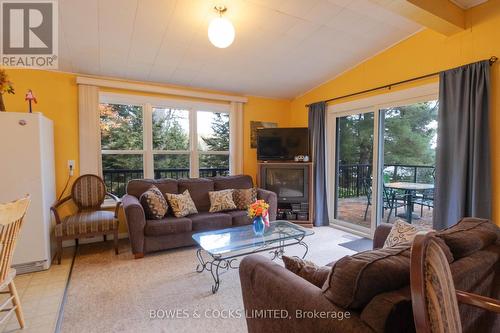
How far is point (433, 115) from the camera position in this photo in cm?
300

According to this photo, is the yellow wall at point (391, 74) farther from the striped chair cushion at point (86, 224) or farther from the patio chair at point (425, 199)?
the patio chair at point (425, 199)

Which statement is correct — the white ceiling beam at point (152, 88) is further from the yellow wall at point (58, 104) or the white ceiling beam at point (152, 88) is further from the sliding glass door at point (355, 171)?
the sliding glass door at point (355, 171)

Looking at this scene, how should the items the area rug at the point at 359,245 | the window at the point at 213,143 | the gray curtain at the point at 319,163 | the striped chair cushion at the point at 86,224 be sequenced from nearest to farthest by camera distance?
the striped chair cushion at the point at 86,224 < the area rug at the point at 359,245 < the gray curtain at the point at 319,163 < the window at the point at 213,143

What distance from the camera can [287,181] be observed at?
4.41 metres

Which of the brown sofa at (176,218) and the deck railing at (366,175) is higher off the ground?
the deck railing at (366,175)

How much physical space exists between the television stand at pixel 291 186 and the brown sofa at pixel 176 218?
1.53 ft

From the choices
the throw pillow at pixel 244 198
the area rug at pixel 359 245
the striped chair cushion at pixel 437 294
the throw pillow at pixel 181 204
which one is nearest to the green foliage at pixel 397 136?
the area rug at pixel 359 245

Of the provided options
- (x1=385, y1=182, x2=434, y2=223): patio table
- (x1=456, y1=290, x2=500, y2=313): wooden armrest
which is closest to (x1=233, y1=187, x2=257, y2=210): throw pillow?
(x1=385, y1=182, x2=434, y2=223): patio table

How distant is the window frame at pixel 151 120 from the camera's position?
3.71 meters

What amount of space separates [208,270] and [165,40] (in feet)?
8.44

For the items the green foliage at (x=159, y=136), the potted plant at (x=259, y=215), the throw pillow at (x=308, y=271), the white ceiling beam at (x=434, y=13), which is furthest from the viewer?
the green foliage at (x=159, y=136)

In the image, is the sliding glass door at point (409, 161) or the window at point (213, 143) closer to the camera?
the sliding glass door at point (409, 161)

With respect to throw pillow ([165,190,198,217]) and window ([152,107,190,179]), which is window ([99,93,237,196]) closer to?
window ([152,107,190,179])

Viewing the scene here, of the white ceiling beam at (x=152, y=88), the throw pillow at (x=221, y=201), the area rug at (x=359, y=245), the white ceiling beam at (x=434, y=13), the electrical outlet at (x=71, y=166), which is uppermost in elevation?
the white ceiling beam at (x=434, y=13)
